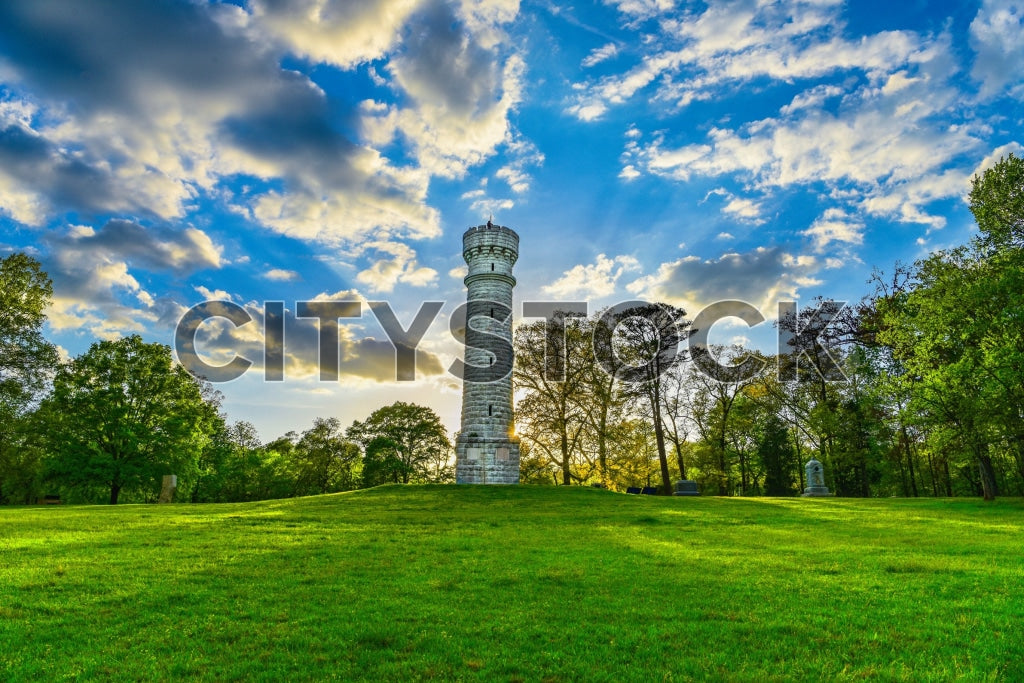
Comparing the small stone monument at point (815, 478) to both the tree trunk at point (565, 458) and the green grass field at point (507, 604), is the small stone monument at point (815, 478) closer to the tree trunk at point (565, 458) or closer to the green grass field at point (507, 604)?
the tree trunk at point (565, 458)

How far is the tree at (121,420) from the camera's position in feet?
117

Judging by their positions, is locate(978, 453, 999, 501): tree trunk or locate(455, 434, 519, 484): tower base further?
locate(455, 434, 519, 484): tower base

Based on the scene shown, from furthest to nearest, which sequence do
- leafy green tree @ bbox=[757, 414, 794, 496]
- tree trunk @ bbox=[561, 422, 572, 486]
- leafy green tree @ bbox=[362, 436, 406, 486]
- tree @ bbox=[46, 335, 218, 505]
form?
leafy green tree @ bbox=[362, 436, 406, 486] < leafy green tree @ bbox=[757, 414, 794, 496] < tree trunk @ bbox=[561, 422, 572, 486] < tree @ bbox=[46, 335, 218, 505]

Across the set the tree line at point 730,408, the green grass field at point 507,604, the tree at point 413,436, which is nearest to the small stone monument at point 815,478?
the tree line at point 730,408

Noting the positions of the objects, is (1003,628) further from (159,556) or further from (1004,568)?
(159,556)

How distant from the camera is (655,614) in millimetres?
8180

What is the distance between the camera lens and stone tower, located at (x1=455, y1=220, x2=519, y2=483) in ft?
127

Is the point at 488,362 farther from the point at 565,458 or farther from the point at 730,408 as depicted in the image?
the point at 730,408

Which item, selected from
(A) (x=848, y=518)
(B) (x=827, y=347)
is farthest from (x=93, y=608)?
(B) (x=827, y=347)

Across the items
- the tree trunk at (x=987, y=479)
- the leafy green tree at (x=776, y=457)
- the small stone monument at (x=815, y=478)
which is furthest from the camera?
the leafy green tree at (x=776, y=457)

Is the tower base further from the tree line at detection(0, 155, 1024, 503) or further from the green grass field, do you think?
the green grass field

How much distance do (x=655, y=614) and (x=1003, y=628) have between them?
4.44m

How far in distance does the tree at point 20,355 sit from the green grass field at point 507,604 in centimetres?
1808

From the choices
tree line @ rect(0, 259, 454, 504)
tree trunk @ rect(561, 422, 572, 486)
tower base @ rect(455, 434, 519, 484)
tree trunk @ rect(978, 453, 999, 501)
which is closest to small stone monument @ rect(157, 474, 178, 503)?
tree line @ rect(0, 259, 454, 504)
